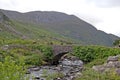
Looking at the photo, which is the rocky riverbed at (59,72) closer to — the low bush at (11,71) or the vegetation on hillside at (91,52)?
the vegetation on hillside at (91,52)

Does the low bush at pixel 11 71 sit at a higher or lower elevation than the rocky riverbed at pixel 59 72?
higher

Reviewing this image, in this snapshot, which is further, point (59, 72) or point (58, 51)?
point (58, 51)

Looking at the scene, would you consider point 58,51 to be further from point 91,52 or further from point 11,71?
point 11,71

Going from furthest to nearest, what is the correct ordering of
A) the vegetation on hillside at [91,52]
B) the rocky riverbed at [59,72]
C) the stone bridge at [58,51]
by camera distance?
1. the stone bridge at [58,51]
2. the vegetation on hillside at [91,52]
3. the rocky riverbed at [59,72]

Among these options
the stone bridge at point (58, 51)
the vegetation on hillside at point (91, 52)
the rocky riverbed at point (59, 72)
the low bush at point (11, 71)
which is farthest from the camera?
the stone bridge at point (58, 51)

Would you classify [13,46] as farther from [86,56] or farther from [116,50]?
[116,50]

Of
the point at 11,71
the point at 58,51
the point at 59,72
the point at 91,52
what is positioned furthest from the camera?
the point at 58,51

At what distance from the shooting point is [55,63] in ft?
277

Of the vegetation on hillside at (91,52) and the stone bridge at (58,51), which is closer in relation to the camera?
the vegetation on hillside at (91,52)

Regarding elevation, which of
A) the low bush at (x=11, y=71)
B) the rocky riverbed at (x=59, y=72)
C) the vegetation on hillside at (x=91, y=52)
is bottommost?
the rocky riverbed at (x=59, y=72)

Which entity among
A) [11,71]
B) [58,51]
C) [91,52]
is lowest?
[58,51]

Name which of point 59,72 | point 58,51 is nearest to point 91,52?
point 58,51

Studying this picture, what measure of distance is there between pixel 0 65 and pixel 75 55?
215 ft

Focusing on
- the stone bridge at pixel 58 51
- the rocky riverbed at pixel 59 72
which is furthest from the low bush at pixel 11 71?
the stone bridge at pixel 58 51
